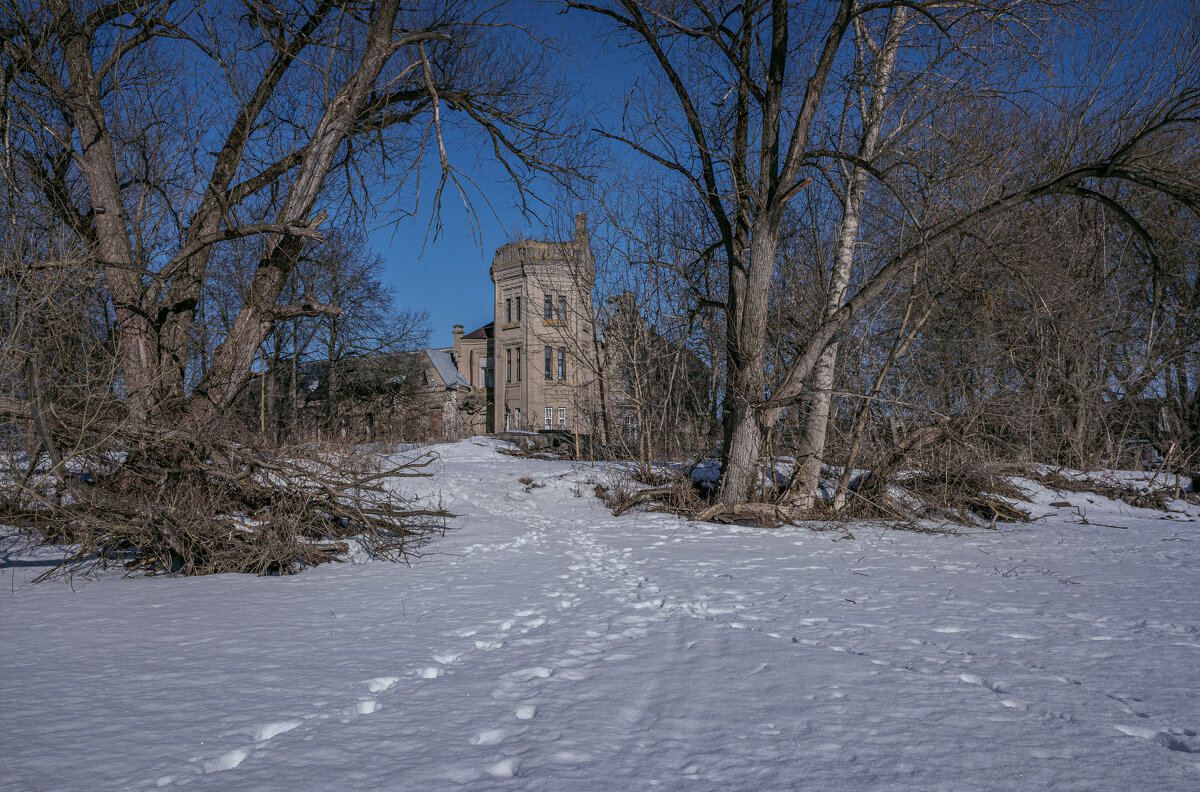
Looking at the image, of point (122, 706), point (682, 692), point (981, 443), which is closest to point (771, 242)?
point (981, 443)

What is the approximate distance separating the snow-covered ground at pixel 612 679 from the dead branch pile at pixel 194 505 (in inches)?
15.7

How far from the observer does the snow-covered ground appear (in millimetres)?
2457

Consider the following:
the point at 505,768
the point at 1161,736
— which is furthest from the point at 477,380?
the point at 1161,736

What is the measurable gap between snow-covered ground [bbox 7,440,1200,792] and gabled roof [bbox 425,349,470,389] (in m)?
38.8

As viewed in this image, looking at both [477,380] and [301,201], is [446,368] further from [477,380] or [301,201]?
[301,201]

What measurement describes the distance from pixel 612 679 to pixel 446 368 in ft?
146

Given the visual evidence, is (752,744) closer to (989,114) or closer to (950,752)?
(950,752)

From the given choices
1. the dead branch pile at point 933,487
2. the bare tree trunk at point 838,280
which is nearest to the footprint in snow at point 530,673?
the bare tree trunk at point 838,280

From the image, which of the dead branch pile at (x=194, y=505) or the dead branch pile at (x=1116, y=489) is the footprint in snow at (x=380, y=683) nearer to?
the dead branch pile at (x=194, y=505)

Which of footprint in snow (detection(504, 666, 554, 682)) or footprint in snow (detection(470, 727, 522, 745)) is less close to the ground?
footprint in snow (detection(470, 727, 522, 745))

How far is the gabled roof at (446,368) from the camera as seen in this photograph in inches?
1768

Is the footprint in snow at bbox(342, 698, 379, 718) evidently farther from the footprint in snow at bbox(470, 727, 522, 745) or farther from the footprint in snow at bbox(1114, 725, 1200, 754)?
the footprint in snow at bbox(1114, 725, 1200, 754)

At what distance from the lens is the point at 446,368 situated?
46.6 metres

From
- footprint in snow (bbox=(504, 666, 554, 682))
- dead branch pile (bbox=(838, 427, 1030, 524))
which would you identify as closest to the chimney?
dead branch pile (bbox=(838, 427, 1030, 524))
